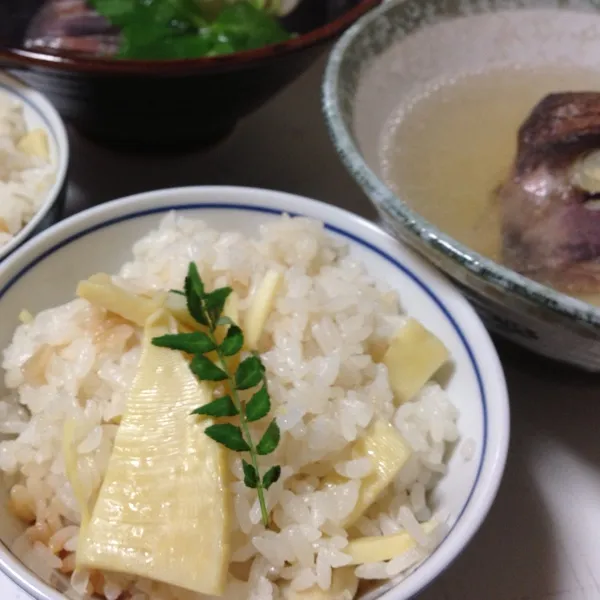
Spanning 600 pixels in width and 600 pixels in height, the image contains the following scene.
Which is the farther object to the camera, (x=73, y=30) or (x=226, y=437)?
(x=73, y=30)

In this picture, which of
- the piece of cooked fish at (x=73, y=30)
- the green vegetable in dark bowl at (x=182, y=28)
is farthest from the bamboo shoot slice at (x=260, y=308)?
the piece of cooked fish at (x=73, y=30)

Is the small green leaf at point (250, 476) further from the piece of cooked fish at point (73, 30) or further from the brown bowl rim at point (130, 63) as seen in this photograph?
the piece of cooked fish at point (73, 30)

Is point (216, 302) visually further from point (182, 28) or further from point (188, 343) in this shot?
point (182, 28)

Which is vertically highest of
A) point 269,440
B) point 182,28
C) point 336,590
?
point 182,28

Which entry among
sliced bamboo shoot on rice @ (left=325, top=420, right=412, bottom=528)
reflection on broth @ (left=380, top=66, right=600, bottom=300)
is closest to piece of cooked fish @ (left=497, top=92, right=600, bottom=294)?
reflection on broth @ (left=380, top=66, right=600, bottom=300)

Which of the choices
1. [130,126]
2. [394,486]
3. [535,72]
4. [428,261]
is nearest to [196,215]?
[130,126]

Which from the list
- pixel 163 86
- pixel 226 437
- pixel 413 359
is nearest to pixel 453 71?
pixel 163 86
